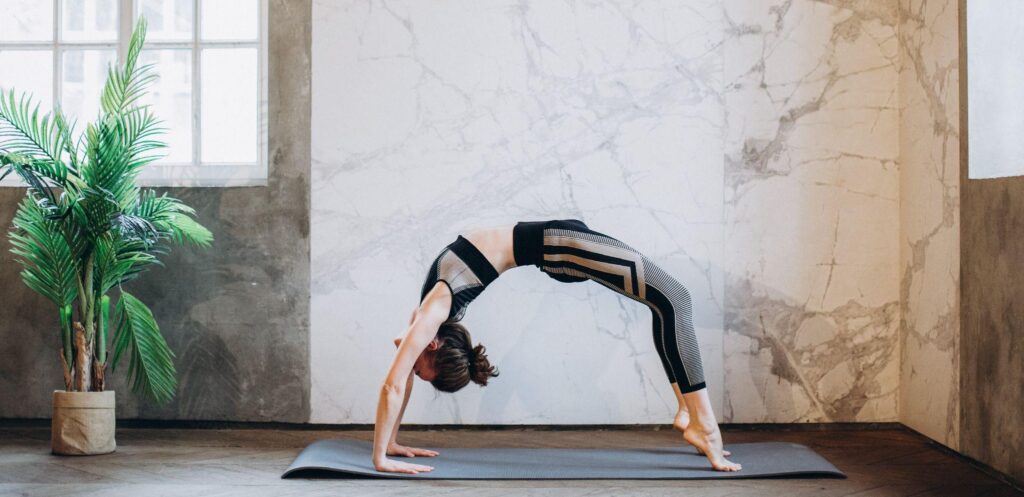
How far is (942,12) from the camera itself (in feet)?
11.9

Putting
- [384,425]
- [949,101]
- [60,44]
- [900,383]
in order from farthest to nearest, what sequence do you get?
[60,44] < [900,383] < [949,101] < [384,425]

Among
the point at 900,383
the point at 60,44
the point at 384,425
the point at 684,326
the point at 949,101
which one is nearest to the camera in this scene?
the point at 384,425

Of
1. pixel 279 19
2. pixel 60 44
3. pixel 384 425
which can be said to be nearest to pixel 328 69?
pixel 279 19

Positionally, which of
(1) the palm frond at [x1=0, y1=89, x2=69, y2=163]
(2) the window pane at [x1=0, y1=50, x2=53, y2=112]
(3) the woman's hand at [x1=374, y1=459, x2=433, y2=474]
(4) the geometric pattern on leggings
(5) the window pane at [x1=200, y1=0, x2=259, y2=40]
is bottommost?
(3) the woman's hand at [x1=374, y1=459, x2=433, y2=474]

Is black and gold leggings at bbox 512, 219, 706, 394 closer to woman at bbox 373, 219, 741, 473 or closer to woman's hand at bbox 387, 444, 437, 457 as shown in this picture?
woman at bbox 373, 219, 741, 473

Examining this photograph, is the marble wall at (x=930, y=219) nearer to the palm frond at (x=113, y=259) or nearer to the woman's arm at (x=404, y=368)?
the woman's arm at (x=404, y=368)

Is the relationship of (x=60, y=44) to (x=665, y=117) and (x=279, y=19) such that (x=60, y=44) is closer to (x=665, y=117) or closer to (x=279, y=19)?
(x=279, y=19)

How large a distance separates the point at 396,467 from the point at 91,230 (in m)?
1.57

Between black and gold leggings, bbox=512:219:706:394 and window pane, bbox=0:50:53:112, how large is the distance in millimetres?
2577

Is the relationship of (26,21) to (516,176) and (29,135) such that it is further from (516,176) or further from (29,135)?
(516,176)

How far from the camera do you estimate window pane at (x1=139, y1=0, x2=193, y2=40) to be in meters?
4.29

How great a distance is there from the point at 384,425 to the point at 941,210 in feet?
7.77

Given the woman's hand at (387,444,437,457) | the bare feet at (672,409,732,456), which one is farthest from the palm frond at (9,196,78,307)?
the bare feet at (672,409,732,456)

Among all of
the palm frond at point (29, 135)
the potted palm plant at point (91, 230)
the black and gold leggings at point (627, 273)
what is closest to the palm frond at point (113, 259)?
the potted palm plant at point (91, 230)
